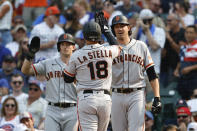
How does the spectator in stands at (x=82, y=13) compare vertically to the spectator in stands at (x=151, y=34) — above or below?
above

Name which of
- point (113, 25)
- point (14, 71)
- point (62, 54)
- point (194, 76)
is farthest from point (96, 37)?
point (14, 71)

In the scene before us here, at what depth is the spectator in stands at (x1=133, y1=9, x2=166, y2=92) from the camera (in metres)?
10.9

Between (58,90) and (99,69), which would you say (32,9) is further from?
(99,69)

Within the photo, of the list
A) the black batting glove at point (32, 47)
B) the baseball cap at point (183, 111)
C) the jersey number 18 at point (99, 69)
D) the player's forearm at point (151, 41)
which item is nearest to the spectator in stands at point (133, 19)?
the player's forearm at point (151, 41)

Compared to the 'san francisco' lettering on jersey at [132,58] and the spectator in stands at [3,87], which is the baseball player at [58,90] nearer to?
the 'san francisco' lettering on jersey at [132,58]

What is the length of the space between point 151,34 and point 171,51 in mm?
871

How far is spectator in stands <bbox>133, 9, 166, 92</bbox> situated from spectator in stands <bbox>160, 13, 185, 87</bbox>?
1.23 feet

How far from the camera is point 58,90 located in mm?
8047

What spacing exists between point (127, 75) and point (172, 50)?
4.51 metres

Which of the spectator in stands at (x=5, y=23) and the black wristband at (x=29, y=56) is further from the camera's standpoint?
the spectator in stands at (x=5, y=23)

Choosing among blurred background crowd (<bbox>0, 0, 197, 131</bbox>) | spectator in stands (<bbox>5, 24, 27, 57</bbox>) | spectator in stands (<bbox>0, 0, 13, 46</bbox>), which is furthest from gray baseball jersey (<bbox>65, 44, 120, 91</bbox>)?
spectator in stands (<bbox>0, 0, 13, 46</bbox>)

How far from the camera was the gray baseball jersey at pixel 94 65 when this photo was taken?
273 inches

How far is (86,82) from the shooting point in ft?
22.8

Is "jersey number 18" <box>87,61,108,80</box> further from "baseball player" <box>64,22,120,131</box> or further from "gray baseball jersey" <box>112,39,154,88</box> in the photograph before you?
"gray baseball jersey" <box>112,39,154,88</box>
